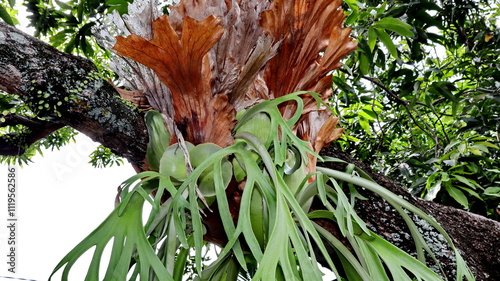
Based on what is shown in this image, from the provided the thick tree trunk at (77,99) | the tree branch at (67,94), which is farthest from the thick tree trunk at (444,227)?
the tree branch at (67,94)

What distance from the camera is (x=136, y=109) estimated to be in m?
0.68

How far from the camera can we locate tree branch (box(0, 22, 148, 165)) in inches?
25.5

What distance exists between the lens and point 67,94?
651mm

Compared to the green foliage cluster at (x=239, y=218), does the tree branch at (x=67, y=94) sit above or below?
above

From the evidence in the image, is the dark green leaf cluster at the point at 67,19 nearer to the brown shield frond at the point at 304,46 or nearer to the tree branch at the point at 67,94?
the tree branch at the point at 67,94

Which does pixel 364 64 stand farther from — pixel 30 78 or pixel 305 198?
pixel 30 78

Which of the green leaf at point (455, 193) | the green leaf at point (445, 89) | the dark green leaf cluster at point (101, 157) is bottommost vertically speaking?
the green leaf at point (455, 193)

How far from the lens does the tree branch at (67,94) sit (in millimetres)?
646

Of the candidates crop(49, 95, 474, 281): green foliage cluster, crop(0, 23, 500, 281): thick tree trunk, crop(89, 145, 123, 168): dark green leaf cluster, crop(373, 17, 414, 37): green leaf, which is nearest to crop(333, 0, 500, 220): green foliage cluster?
crop(373, 17, 414, 37): green leaf

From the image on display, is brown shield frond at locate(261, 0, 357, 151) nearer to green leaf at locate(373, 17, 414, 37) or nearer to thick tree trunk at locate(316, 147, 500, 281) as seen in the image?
thick tree trunk at locate(316, 147, 500, 281)

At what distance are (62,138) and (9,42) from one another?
1.20 meters

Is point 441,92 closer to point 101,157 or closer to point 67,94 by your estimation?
point 67,94

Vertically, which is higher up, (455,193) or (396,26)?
(396,26)

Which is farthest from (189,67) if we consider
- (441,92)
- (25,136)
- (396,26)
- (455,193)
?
(441,92)
